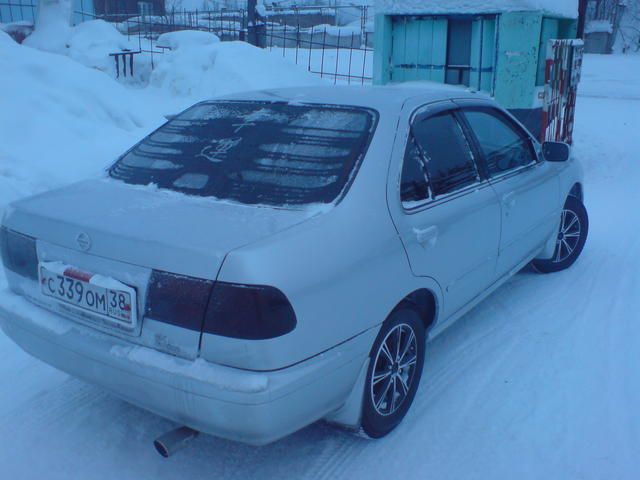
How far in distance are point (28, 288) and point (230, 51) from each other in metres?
9.29

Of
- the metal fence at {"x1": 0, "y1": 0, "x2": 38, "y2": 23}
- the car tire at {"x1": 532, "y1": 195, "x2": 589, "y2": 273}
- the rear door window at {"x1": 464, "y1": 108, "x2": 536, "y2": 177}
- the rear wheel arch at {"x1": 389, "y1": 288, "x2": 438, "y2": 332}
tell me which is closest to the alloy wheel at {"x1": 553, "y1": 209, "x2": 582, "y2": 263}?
the car tire at {"x1": 532, "y1": 195, "x2": 589, "y2": 273}

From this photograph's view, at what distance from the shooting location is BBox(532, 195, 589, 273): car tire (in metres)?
4.88

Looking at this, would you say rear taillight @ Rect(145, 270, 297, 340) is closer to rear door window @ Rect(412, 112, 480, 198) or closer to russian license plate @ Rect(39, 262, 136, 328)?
russian license plate @ Rect(39, 262, 136, 328)

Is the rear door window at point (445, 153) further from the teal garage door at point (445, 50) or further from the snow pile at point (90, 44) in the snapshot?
the snow pile at point (90, 44)

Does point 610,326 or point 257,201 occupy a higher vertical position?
point 257,201

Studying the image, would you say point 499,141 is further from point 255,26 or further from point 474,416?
point 255,26

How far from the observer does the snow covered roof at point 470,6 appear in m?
8.34

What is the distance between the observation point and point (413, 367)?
305cm

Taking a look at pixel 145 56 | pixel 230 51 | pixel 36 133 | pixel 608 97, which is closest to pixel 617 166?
pixel 230 51

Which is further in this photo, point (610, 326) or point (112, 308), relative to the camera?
point (610, 326)

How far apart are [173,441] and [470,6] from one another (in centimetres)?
768

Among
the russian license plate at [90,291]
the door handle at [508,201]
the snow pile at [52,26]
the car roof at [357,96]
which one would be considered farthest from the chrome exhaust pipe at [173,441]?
the snow pile at [52,26]

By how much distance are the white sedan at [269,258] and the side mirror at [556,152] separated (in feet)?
2.97

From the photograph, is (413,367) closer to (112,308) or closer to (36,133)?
(112,308)
